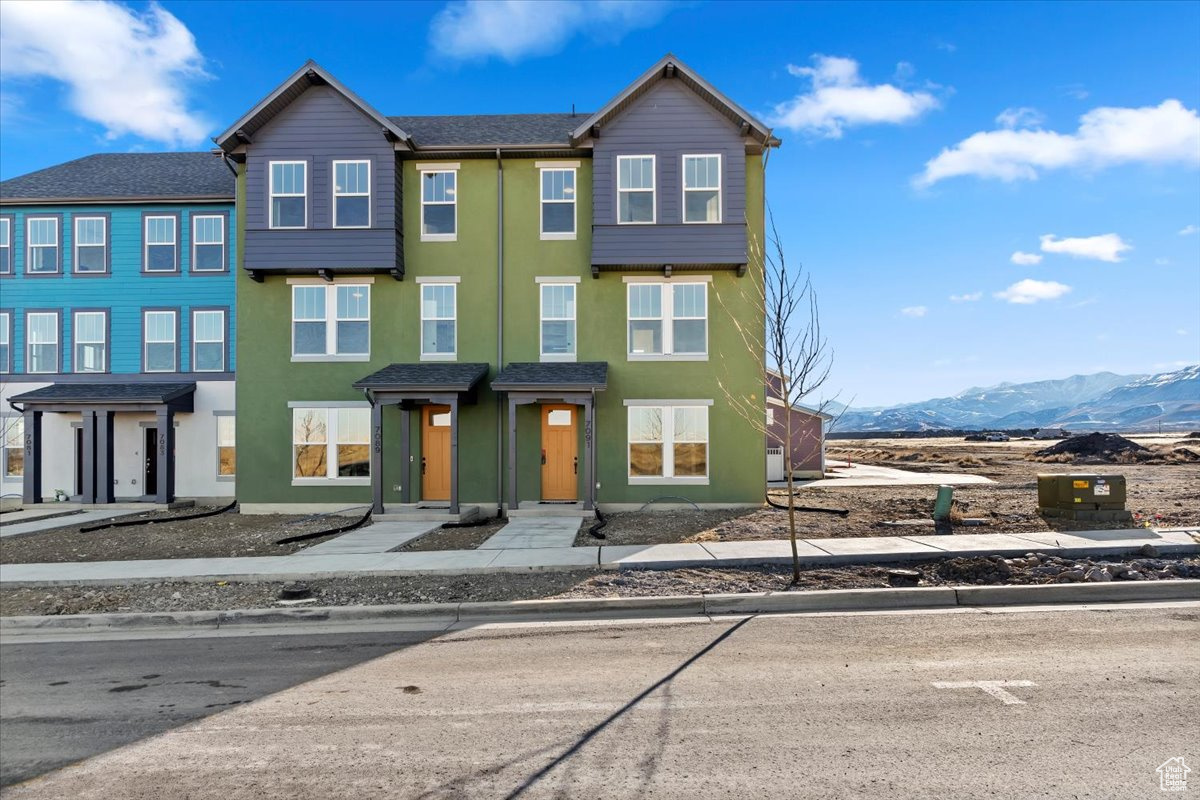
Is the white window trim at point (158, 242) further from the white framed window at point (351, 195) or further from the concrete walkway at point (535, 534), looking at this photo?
the concrete walkway at point (535, 534)

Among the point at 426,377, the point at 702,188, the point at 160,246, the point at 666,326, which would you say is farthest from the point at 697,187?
the point at 160,246

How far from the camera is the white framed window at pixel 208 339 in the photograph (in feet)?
72.3

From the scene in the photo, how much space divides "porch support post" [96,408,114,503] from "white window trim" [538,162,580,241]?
15.3m

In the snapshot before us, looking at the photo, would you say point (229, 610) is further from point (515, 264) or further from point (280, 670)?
point (515, 264)

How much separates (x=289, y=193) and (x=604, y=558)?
14.1 meters

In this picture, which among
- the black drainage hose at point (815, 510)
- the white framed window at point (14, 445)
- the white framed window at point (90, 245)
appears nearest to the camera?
the black drainage hose at point (815, 510)

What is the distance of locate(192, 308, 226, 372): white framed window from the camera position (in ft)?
72.3

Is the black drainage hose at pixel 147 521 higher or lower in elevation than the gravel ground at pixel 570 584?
lower

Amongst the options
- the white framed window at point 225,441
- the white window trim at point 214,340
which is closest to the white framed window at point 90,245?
the white window trim at point 214,340

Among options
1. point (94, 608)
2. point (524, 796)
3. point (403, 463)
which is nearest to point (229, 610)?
point (94, 608)

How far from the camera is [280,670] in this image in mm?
6820

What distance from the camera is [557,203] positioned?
18.8 m

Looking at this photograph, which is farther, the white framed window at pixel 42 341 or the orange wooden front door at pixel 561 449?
the white framed window at pixel 42 341

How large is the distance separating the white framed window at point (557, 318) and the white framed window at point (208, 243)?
1163cm
